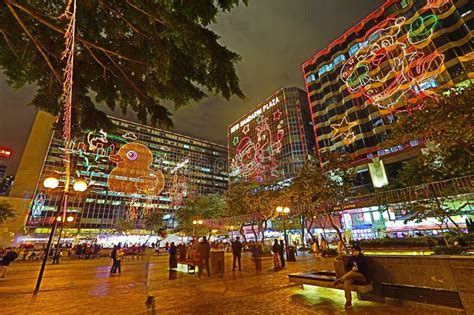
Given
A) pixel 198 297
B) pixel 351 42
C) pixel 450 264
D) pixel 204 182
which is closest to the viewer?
pixel 450 264

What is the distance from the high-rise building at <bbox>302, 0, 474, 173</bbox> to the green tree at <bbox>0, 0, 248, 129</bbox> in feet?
69.1

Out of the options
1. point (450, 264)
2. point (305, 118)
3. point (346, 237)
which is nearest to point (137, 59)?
point (450, 264)

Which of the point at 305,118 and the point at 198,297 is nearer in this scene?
the point at 198,297

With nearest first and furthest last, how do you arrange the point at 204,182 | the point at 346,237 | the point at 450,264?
the point at 450,264 < the point at 346,237 < the point at 204,182

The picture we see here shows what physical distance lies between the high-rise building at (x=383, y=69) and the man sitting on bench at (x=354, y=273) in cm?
1860

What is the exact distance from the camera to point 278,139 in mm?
58094

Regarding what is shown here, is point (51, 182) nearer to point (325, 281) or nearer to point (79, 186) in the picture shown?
point (79, 186)

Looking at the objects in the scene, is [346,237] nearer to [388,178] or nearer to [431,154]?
[388,178]

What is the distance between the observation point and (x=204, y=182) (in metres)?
95.5

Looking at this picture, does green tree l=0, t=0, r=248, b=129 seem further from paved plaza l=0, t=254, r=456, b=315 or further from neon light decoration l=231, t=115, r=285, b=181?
neon light decoration l=231, t=115, r=285, b=181

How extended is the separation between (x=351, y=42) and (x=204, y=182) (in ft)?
229

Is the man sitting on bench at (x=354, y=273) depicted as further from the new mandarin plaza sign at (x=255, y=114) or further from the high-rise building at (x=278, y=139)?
the new mandarin plaza sign at (x=255, y=114)

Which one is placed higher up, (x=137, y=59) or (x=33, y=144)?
(x=33, y=144)

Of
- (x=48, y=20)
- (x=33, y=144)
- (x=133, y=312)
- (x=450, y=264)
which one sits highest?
(x=33, y=144)
